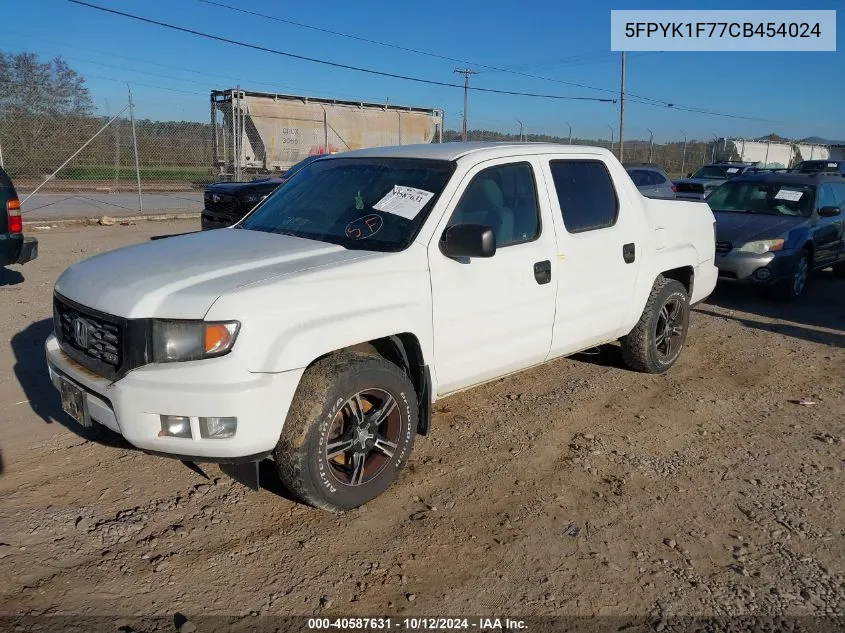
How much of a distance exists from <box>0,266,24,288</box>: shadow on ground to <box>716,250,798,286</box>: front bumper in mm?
8835

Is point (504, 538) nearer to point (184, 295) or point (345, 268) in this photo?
point (345, 268)

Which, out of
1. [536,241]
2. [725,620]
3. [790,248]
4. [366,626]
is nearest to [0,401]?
[366,626]

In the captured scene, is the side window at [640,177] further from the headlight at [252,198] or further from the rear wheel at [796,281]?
the headlight at [252,198]

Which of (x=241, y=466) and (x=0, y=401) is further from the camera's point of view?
(x=0, y=401)

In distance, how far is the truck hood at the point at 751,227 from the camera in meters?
8.73

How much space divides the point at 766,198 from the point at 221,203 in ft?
26.7

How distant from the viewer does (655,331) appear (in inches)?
215

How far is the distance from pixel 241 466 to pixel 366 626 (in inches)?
37.1

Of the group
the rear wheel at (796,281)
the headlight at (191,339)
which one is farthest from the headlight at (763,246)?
the headlight at (191,339)

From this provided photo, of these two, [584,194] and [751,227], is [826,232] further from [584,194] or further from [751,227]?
[584,194]

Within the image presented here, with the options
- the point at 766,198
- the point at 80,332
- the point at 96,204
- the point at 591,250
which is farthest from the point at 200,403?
the point at 96,204

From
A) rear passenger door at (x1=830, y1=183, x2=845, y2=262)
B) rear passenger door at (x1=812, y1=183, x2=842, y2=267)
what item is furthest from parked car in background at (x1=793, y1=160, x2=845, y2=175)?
rear passenger door at (x1=812, y1=183, x2=842, y2=267)

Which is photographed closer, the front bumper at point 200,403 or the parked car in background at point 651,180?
the front bumper at point 200,403

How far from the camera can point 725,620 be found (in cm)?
270
